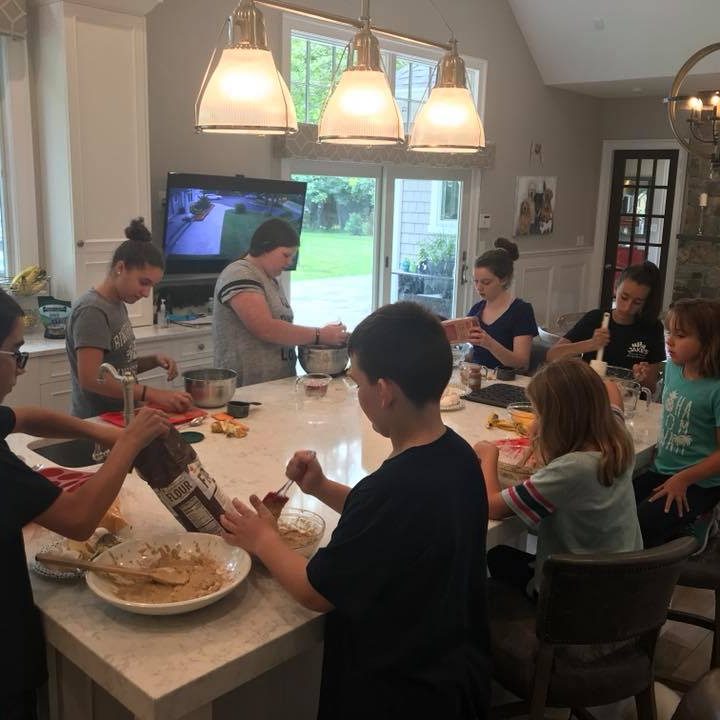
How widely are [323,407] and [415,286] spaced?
13.5ft

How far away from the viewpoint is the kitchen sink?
2234 millimetres

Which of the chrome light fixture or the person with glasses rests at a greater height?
the chrome light fixture

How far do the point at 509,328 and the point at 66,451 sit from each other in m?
2.08

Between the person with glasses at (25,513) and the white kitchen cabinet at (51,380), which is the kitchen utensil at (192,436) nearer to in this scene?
the person with glasses at (25,513)

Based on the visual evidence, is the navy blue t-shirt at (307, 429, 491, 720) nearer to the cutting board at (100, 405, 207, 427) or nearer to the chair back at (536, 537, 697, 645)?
the chair back at (536, 537, 697, 645)

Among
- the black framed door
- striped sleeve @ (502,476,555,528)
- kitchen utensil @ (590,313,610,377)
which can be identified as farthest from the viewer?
the black framed door

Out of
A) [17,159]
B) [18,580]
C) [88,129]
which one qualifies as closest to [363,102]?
[18,580]

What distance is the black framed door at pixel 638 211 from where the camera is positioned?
8055 millimetres

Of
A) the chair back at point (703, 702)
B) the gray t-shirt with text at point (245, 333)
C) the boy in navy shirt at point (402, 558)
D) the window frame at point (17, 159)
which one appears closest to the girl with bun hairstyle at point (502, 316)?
the gray t-shirt with text at point (245, 333)

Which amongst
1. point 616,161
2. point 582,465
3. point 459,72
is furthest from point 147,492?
point 616,161

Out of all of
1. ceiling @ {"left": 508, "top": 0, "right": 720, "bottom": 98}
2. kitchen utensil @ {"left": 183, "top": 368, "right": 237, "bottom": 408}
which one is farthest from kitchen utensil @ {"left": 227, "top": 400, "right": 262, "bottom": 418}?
ceiling @ {"left": 508, "top": 0, "right": 720, "bottom": 98}

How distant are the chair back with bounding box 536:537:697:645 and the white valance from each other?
12.0 feet

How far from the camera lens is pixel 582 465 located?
176 cm

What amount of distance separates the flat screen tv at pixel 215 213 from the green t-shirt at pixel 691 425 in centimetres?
308
